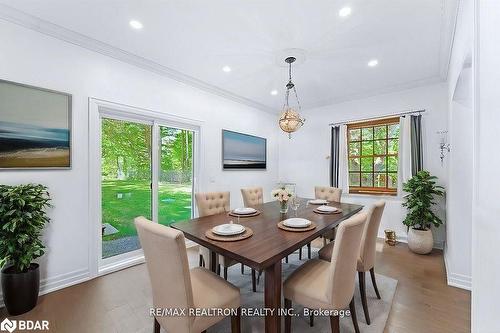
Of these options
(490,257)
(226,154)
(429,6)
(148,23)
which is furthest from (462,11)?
(226,154)

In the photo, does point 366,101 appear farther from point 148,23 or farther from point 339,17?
point 148,23

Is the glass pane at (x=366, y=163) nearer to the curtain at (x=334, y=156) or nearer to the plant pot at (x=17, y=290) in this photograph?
the curtain at (x=334, y=156)

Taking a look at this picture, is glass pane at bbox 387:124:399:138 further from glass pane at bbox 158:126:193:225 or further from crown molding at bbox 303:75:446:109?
glass pane at bbox 158:126:193:225

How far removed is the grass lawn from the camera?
3064 millimetres

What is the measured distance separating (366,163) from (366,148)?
0.31 metres

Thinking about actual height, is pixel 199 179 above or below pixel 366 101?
below

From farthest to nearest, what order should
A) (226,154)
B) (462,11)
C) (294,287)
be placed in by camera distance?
1. (226,154)
2. (462,11)
3. (294,287)

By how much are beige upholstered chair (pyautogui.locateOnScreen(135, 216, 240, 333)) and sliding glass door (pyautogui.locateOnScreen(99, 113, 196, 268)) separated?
2.02 metres

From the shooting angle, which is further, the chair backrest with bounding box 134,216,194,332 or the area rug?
the area rug

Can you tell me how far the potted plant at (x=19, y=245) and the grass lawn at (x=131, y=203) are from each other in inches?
37.2

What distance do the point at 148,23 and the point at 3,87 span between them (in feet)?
5.01

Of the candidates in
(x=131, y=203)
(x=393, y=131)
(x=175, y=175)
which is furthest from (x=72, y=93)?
(x=393, y=131)

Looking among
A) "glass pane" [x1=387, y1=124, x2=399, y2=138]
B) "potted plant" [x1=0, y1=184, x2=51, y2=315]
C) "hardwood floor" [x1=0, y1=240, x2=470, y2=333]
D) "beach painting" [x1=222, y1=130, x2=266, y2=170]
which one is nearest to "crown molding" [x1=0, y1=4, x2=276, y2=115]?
"beach painting" [x1=222, y1=130, x2=266, y2=170]

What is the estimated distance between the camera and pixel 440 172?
12.1ft
